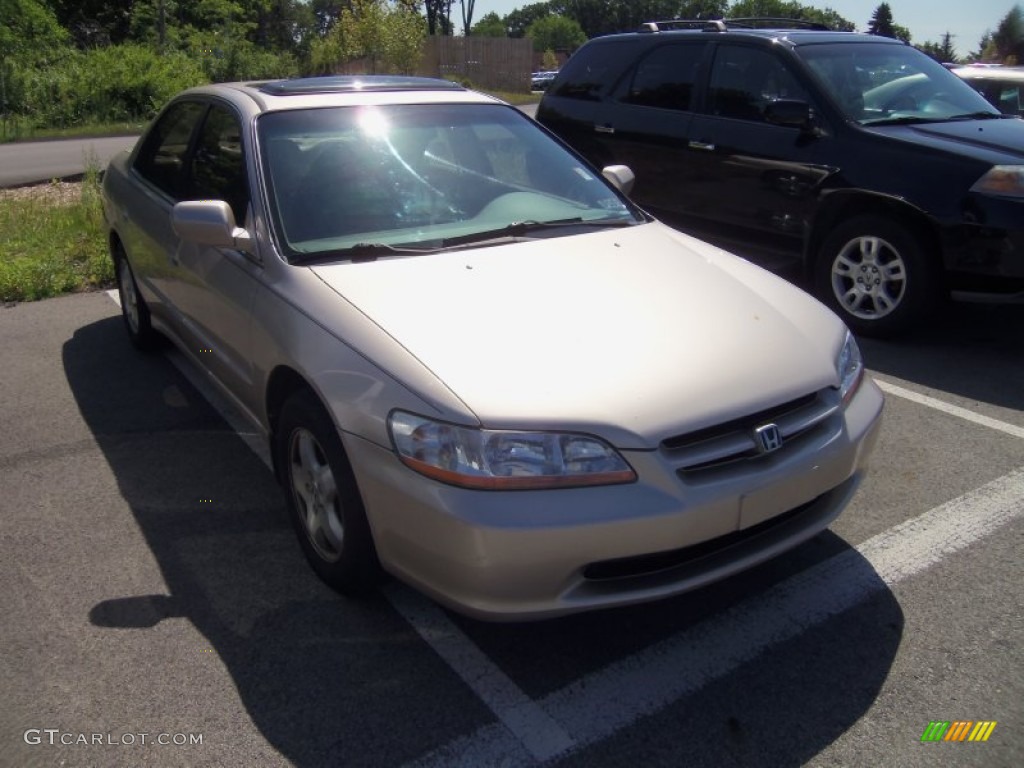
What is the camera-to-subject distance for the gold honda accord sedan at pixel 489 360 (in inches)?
96.7

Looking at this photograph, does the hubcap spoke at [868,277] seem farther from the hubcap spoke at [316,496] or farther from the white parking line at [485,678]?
the hubcap spoke at [316,496]

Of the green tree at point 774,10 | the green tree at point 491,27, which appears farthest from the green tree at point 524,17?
the green tree at point 774,10

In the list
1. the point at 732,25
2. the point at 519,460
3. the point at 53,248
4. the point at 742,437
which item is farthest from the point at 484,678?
the point at 53,248

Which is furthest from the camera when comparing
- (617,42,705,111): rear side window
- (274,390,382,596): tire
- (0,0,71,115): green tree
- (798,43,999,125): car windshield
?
(0,0,71,115): green tree

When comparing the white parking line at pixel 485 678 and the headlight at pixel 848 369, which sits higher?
the headlight at pixel 848 369

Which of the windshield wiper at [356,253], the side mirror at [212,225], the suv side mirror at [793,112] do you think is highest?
the suv side mirror at [793,112]

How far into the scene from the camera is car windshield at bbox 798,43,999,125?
5.99 meters

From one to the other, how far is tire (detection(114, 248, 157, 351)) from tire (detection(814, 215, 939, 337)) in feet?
13.9

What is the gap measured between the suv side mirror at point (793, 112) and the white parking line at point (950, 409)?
1.84m

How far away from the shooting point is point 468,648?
2.87m

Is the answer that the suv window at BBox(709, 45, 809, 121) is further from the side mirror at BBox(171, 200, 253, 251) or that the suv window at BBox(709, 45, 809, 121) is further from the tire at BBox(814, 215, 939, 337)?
the side mirror at BBox(171, 200, 253, 251)

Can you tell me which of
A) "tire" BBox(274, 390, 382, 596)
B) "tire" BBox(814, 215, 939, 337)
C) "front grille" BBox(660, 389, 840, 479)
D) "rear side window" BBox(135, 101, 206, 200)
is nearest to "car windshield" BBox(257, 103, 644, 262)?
"tire" BBox(274, 390, 382, 596)

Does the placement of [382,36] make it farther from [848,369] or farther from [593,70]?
[848,369]

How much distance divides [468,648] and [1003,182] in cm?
417
